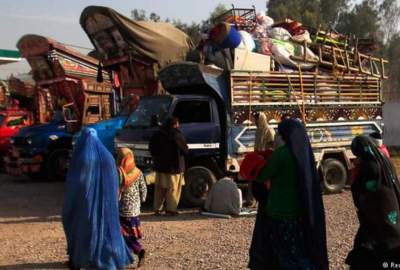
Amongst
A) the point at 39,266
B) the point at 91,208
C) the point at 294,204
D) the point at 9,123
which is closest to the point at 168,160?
the point at 39,266

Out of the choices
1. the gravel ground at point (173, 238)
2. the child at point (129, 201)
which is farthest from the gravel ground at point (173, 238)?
the child at point (129, 201)

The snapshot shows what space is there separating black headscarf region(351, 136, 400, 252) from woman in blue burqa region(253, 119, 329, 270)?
458 mm

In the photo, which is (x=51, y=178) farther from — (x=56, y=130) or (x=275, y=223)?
(x=275, y=223)

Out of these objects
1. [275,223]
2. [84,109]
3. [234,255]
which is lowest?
[234,255]

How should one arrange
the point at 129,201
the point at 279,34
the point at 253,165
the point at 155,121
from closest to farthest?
the point at 253,165 → the point at 129,201 → the point at 155,121 → the point at 279,34

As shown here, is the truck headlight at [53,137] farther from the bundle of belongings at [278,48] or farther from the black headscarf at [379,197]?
the black headscarf at [379,197]

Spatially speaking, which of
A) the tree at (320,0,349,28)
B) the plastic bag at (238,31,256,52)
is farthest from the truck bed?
the tree at (320,0,349,28)

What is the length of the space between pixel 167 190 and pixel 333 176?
410 cm

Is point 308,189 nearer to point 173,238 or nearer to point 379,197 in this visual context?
point 379,197

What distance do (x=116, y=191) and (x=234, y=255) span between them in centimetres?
183

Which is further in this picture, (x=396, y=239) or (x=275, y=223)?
(x=275, y=223)

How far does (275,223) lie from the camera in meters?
4.32

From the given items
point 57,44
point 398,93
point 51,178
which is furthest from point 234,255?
point 398,93

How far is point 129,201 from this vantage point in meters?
5.90
